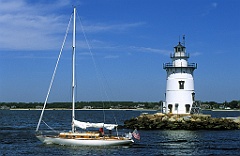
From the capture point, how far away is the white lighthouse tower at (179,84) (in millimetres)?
57562

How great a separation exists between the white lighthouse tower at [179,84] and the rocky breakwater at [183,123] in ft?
5.89

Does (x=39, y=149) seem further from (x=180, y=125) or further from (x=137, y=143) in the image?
(x=180, y=125)

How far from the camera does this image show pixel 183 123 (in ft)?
180

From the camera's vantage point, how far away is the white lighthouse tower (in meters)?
57.6

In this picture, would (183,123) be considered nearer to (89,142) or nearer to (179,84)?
(179,84)

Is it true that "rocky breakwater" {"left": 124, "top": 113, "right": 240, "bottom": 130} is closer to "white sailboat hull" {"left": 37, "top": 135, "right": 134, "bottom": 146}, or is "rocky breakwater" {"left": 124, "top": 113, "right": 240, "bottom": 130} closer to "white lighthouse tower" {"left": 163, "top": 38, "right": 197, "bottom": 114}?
"white lighthouse tower" {"left": 163, "top": 38, "right": 197, "bottom": 114}

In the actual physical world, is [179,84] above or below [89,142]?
above

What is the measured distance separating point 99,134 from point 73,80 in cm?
502

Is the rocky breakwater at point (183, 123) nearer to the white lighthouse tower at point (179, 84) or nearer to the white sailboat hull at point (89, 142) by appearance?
the white lighthouse tower at point (179, 84)

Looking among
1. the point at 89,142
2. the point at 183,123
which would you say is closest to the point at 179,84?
the point at 183,123

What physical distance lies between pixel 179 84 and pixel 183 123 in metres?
5.60

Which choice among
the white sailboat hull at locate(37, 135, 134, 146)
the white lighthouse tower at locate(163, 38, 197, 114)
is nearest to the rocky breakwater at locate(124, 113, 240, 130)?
the white lighthouse tower at locate(163, 38, 197, 114)

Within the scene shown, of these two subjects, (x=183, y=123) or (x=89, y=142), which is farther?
(x=183, y=123)

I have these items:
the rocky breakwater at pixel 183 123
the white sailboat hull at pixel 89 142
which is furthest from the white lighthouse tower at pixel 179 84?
the white sailboat hull at pixel 89 142
